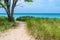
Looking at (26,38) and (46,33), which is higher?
Result: (46,33)

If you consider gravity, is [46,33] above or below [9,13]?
above

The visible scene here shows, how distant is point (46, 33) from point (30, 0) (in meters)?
9.17

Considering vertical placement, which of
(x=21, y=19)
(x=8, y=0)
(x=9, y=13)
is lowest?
(x=21, y=19)

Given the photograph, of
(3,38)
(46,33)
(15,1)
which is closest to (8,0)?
(15,1)

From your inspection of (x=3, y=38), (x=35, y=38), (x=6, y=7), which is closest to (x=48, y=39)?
(x=35, y=38)

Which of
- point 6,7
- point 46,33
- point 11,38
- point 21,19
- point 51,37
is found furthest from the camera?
point 21,19

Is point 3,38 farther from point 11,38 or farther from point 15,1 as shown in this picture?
point 15,1

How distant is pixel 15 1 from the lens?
50.0 feet

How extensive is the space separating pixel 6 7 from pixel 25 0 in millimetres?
1797

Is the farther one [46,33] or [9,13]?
[9,13]

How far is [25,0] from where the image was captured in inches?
619

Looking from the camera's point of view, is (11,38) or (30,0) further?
(30,0)

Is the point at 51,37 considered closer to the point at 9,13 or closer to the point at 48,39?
the point at 48,39

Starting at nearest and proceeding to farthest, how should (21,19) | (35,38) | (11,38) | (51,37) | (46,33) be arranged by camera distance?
(51,37) → (46,33) → (35,38) → (11,38) → (21,19)
